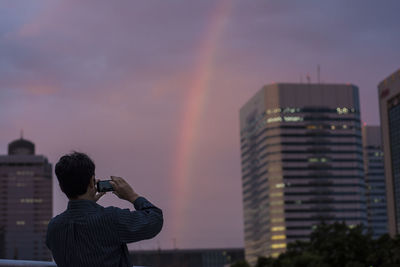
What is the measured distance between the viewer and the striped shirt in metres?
4.18

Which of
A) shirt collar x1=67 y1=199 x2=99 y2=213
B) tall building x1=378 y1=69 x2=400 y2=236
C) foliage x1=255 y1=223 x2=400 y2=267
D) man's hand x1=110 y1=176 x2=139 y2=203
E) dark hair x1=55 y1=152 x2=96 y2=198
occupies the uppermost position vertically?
tall building x1=378 y1=69 x2=400 y2=236

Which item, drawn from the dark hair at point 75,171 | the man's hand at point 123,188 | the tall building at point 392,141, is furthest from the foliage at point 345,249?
the tall building at point 392,141

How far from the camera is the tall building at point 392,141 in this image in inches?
7442

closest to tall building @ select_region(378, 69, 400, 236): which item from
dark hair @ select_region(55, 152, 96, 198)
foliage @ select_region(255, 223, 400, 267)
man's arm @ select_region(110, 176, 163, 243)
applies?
foliage @ select_region(255, 223, 400, 267)

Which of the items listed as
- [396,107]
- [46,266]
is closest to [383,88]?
[396,107]

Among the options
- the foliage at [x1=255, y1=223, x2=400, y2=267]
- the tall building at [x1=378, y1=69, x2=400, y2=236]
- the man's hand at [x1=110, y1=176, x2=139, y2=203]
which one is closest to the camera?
the man's hand at [x1=110, y1=176, x2=139, y2=203]

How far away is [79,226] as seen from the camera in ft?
13.9

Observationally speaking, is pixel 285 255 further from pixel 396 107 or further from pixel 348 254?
pixel 396 107

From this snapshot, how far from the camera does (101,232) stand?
13.8 feet

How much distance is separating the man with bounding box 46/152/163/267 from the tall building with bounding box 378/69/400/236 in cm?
18959

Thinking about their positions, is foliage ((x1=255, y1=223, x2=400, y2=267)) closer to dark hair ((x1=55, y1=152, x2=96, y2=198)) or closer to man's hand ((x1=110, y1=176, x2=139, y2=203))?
man's hand ((x1=110, y1=176, x2=139, y2=203))

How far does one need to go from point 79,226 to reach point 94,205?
0.54ft

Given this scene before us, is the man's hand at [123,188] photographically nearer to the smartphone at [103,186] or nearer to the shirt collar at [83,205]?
the smartphone at [103,186]

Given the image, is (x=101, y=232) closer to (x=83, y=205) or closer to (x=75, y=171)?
(x=83, y=205)
